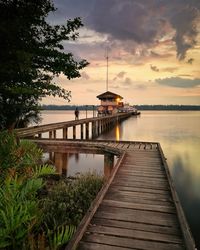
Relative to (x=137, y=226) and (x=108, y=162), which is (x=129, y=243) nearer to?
(x=137, y=226)

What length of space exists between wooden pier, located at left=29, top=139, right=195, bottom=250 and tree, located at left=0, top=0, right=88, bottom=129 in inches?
181

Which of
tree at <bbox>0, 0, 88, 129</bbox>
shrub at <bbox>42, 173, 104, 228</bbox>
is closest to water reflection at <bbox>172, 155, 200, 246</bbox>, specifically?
shrub at <bbox>42, 173, 104, 228</bbox>

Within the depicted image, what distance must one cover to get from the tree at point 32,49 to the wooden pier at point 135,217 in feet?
15.1

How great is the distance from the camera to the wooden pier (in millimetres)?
3844

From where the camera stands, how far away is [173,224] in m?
4.49

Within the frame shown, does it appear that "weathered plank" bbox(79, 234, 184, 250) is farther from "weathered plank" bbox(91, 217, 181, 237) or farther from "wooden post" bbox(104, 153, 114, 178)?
"wooden post" bbox(104, 153, 114, 178)

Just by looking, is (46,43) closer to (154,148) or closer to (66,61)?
(66,61)

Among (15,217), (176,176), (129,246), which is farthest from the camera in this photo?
(176,176)

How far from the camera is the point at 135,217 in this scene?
4.72 m

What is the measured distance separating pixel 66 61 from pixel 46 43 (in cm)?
115

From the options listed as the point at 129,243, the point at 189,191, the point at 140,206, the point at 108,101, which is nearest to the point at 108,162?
the point at 189,191

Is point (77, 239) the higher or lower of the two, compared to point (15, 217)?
lower

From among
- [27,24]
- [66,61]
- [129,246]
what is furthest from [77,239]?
[27,24]

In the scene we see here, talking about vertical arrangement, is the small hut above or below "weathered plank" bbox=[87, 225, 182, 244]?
above
